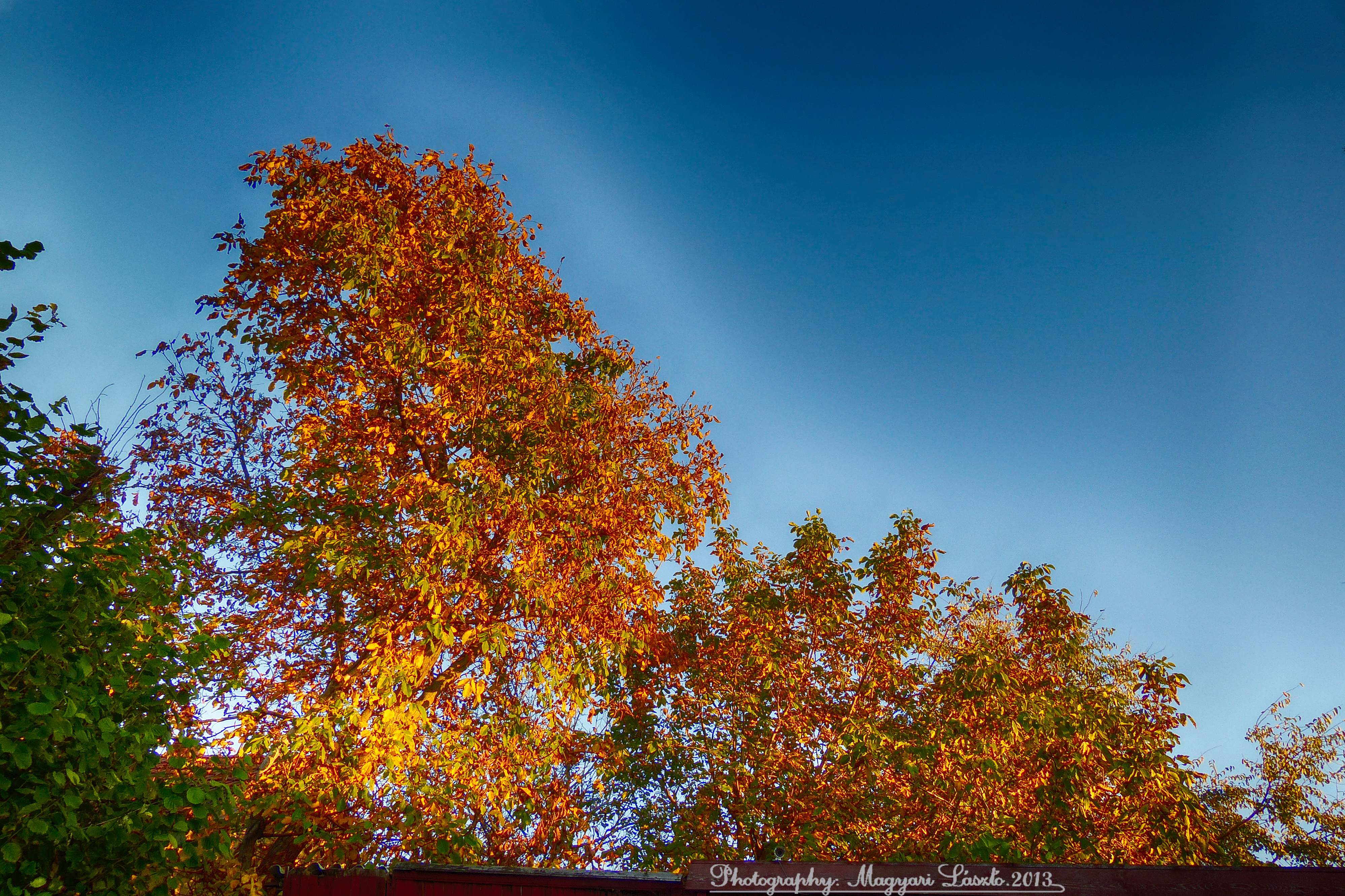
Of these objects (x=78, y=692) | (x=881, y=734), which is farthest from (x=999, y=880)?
(x=78, y=692)

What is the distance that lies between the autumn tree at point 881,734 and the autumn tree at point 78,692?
7.28 m

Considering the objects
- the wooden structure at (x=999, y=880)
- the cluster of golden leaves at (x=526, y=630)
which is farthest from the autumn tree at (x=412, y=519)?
the wooden structure at (x=999, y=880)

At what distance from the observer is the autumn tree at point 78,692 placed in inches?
235

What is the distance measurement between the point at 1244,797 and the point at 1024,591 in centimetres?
1176

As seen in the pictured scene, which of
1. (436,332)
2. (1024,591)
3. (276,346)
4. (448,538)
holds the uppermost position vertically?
(436,332)

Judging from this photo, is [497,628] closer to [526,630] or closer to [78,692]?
[526,630]

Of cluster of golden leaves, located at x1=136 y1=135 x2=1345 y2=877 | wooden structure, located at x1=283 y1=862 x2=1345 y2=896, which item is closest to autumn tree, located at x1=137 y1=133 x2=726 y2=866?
cluster of golden leaves, located at x1=136 y1=135 x2=1345 y2=877

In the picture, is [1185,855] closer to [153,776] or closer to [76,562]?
[153,776]

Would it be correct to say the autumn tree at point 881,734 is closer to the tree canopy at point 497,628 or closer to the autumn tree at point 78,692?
the tree canopy at point 497,628

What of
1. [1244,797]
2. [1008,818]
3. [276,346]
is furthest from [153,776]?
[1244,797]

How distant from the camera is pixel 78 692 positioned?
6027 millimetres

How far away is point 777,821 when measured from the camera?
11312 millimetres

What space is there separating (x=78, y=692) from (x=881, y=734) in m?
9.45

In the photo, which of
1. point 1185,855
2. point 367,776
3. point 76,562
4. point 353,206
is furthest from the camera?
point 353,206
